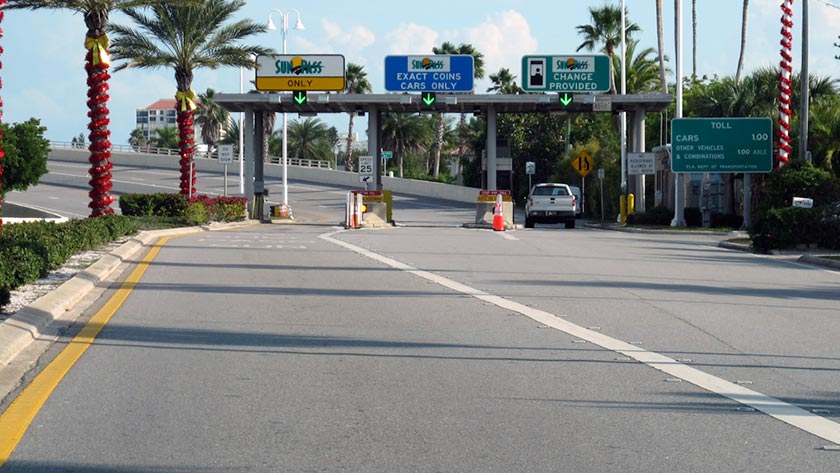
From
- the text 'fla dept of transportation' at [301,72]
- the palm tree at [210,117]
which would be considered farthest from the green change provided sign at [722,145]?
the palm tree at [210,117]

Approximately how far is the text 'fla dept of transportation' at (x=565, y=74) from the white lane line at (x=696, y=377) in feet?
108

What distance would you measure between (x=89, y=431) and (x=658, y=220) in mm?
39400

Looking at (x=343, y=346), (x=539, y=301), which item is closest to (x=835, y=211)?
(x=539, y=301)

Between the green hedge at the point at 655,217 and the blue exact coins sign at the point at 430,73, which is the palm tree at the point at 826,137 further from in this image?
the blue exact coins sign at the point at 430,73

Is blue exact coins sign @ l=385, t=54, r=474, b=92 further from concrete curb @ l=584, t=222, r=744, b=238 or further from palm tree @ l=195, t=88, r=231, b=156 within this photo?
palm tree @ l=195, t=88, r=231, b=156

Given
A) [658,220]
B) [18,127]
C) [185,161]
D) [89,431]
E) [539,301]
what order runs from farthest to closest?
[18,127]
[658,220]
[185,161]
[539,301]
[89,431]

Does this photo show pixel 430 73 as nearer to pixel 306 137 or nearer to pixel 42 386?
pixel 42 386

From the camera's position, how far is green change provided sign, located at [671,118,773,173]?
3700 centimetres

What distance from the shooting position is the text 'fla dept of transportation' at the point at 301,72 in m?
46.0

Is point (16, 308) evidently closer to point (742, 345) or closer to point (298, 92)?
point (742, 345)

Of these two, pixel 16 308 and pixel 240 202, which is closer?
pixel 16 308

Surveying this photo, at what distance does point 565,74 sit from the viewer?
46750 mm

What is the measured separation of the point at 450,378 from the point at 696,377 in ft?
6.56

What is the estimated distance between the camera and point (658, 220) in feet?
146
